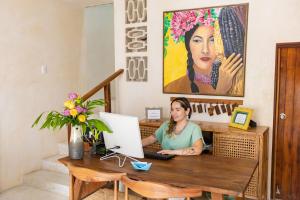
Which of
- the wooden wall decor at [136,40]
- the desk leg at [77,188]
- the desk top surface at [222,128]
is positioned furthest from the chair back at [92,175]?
the wooden wall decor at [136,40]

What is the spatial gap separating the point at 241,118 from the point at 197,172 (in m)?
1.27

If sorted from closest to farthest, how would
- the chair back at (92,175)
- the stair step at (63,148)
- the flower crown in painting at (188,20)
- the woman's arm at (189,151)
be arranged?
1. the chair back at (92,175)
2. the woman's arm at (189,151)
3. the flower crown in painting at (188,20)
4. the stair step at (63,148)

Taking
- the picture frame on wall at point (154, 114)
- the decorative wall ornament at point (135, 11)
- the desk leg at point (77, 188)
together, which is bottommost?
the desk leg at point (77, 188)

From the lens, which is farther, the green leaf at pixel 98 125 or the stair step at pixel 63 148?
the stair step at pixel 63 148

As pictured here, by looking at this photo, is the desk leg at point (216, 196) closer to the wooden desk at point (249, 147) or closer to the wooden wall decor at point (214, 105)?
the wooden desk at point (249, 147)

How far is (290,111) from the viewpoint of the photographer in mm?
2930

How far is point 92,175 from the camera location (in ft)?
6.06

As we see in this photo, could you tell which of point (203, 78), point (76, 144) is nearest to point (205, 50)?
point (203, 78)

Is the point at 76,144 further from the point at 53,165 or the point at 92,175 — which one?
the point at 53,165

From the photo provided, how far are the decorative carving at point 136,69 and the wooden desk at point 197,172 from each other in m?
1.70

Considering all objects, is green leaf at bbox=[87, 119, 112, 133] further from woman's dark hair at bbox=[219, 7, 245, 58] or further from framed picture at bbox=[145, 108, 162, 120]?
woman's dark hair at bbox=[219, 7, 245, 58]

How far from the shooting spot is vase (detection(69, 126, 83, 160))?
215cm

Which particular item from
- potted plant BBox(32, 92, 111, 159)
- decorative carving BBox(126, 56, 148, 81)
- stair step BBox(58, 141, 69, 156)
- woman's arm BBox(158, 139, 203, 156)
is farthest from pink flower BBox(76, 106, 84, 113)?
stair step BBox(58, 141, 69, 156)

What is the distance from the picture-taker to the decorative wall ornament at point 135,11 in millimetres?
3658
